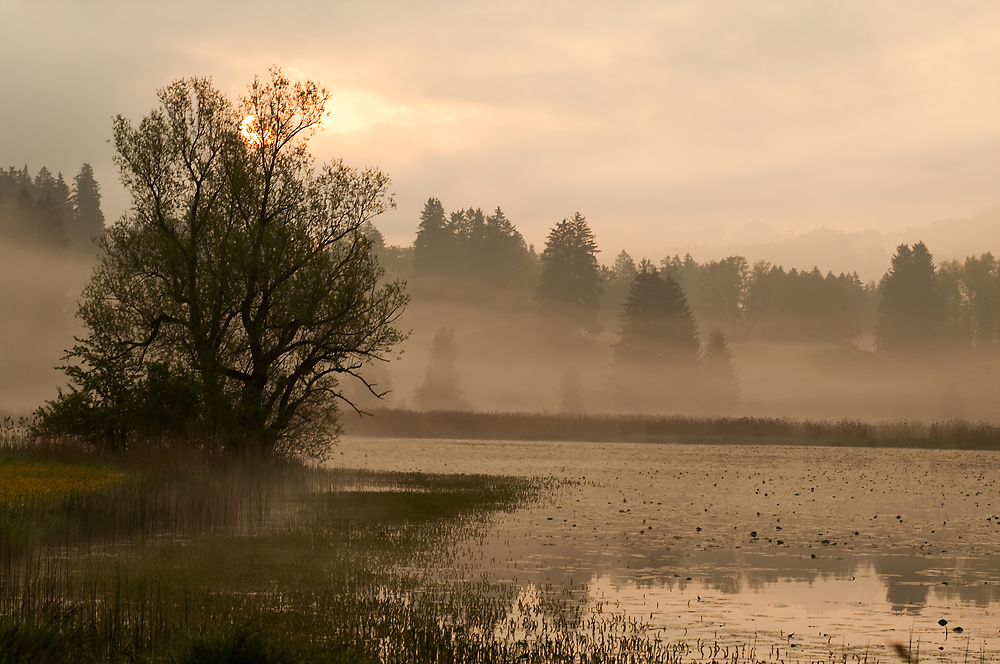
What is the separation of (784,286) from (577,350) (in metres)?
52.2

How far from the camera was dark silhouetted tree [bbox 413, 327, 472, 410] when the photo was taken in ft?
383

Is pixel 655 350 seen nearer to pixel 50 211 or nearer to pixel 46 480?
pixel 50 211

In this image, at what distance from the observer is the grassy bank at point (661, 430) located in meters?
78.2

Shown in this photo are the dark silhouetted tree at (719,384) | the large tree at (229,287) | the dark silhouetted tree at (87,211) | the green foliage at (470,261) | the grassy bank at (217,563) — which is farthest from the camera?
the green foliage at (470,261)

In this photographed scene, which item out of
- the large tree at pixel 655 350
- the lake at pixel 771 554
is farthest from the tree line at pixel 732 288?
the lake at pixel 771 554

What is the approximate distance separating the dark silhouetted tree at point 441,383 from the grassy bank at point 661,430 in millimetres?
22958

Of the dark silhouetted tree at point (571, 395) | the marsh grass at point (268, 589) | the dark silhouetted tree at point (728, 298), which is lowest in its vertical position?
the marsh grass at point (268, 589)

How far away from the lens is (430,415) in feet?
301

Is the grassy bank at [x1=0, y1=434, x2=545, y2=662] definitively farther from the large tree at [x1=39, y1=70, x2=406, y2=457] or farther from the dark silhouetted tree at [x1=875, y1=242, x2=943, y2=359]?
the dark silhouetted tree at [x1=875, y1=242, x2=943, y2=359]

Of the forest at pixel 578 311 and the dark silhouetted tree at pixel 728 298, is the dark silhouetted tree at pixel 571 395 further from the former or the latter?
the dark silhouetted tree at pixel 728 298

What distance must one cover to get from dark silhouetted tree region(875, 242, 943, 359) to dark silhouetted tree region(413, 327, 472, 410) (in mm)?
76208

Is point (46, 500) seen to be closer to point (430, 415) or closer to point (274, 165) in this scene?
point (274, 165)

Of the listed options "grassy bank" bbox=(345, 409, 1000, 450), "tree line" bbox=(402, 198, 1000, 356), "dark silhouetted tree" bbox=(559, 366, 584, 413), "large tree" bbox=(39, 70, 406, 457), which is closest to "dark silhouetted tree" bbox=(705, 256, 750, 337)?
"tree line" bbox=(402, 198, 1000, 356)

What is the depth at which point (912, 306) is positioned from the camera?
148 meters
